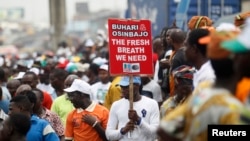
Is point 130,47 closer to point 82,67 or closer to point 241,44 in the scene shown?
point 241,44

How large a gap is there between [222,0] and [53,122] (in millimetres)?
10772

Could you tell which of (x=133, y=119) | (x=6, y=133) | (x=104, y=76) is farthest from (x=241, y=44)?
(x=104, y=76)

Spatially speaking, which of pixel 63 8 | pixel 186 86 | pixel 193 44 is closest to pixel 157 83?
pixel 186 86

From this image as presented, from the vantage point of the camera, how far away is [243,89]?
5.54 meters

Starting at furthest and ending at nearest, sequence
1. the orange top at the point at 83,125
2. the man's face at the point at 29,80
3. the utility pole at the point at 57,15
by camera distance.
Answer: the utility pole at the point at 57,15, the man's face at the point at 29,80, the orange top at the point at 83,125

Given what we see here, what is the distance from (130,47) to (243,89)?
4989mm

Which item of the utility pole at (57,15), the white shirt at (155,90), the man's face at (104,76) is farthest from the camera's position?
the utility pole at (57,15)

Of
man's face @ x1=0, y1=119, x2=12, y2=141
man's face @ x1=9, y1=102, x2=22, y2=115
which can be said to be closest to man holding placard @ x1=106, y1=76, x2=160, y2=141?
man's face @ x1=9, y1=102, x2=22, y2=115

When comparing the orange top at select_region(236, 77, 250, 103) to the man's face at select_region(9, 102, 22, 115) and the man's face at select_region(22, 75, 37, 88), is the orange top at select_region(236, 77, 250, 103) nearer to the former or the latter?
the man's face at select_region(9, 102, 22, 115)

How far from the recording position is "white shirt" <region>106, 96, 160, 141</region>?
10031mm

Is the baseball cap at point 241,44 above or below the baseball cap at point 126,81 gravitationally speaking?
above

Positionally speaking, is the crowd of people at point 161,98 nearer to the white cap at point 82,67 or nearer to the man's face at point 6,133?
the man's face at point 6,133

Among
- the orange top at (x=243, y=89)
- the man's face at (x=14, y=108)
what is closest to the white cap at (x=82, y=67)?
the man's face at (x=14, y=108)

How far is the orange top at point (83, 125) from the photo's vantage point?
1070cm
